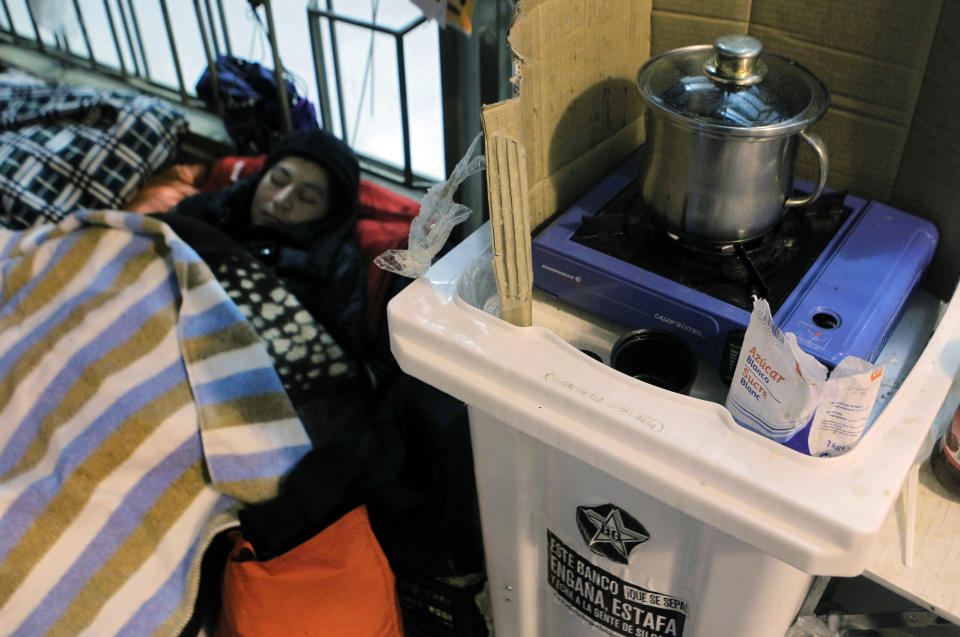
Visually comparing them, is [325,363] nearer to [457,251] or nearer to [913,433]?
[457,251]

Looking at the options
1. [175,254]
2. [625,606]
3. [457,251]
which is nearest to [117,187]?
[175,254]

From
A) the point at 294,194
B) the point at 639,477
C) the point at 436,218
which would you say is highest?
the point at 436,218

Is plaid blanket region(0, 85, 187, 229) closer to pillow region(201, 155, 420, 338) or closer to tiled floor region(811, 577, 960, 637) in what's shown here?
pillow region(201, 155, 420, 338)

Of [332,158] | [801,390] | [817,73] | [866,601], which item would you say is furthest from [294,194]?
[866,601]

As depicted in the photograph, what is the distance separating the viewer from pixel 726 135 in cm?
64

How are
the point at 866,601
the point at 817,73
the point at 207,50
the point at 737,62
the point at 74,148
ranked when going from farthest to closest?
the point at 207,50
the point at 74,148
the point at 866,601
the point at 817,73
the point at 737,62

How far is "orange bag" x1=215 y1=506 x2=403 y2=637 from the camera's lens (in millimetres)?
979

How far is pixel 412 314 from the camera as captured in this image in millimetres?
688

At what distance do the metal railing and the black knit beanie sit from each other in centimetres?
20

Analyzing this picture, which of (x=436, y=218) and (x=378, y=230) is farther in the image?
(x=378, y=230)

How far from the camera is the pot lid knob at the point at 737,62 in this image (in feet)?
2.12

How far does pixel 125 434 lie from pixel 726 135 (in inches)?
34.0

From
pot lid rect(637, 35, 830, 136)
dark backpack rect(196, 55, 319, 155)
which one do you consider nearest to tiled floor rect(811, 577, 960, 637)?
pot lid rect(637, 35, 830, 136)

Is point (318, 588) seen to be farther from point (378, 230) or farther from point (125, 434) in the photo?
point (378, 230)
